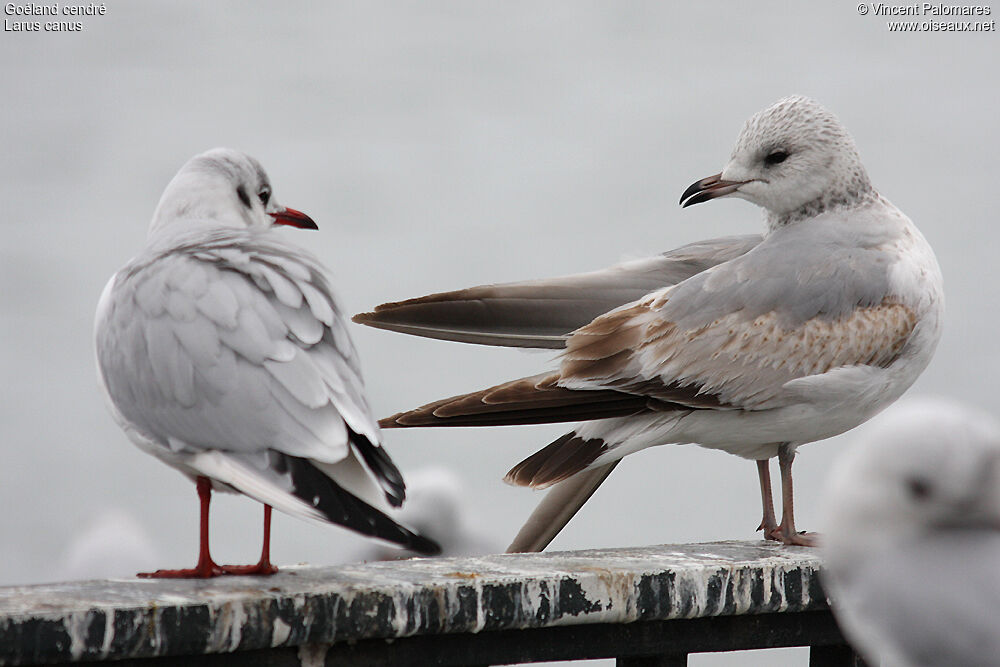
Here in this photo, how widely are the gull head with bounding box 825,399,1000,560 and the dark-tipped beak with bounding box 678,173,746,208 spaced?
5.90ft

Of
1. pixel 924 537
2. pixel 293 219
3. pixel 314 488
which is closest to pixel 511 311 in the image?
pixel 293 219

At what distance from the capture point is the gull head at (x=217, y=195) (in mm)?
3057

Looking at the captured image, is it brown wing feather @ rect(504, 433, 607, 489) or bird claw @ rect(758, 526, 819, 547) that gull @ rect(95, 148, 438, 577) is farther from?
bird claw @ rect(758, 526, 819, 547)

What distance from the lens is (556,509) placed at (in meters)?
3.92

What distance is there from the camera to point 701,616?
7.90 feet

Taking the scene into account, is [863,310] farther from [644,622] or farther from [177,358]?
[177,358]

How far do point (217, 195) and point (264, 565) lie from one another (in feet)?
3.06

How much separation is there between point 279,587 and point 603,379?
4.94 ft

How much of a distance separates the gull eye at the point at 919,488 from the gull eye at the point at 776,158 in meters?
1.96

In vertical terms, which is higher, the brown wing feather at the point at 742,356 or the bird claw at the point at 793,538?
the brown wing feather at the point at 742,356

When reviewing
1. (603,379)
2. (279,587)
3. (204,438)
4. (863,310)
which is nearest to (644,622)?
(279,587)

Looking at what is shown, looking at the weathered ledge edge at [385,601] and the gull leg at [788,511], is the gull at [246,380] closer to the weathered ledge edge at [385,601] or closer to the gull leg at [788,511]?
the weathered ledge edge at [385,601]

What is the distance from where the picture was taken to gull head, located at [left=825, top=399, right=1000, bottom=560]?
196cm

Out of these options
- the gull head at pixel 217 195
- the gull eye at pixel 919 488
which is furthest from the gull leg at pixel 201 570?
the gull eye at pixel 919 488
